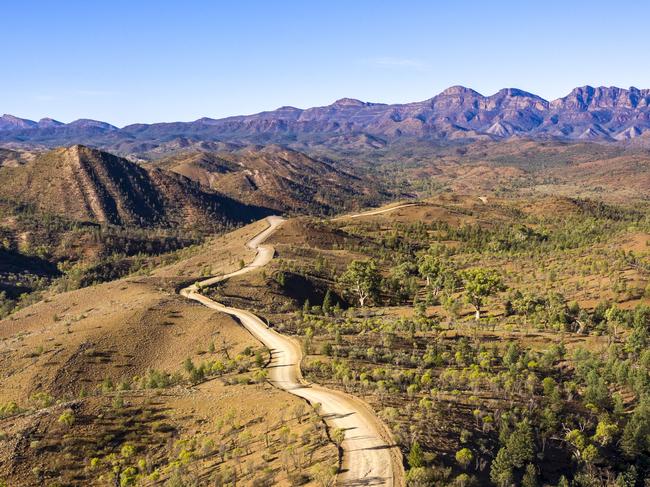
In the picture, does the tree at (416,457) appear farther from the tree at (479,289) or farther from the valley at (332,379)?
the tree at (479,289)

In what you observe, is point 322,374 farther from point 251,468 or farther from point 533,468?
point 533,468

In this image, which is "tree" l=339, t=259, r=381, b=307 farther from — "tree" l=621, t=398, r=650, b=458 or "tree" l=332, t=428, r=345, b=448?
"tree" l=332, t=428, r=345, b=448

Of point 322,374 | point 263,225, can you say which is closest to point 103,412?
point 322,374

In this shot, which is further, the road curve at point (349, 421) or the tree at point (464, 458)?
the tree at point (464, 458)

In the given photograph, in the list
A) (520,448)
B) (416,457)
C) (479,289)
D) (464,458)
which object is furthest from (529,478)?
(479,289)

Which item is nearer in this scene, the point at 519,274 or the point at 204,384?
the point at 204,384

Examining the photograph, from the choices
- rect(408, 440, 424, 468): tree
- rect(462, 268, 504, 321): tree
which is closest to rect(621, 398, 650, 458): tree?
rect(408, 440, 424, 468): tree

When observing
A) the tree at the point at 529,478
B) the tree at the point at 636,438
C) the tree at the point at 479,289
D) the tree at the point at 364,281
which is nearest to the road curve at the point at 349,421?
the tree at the point at 529,478
